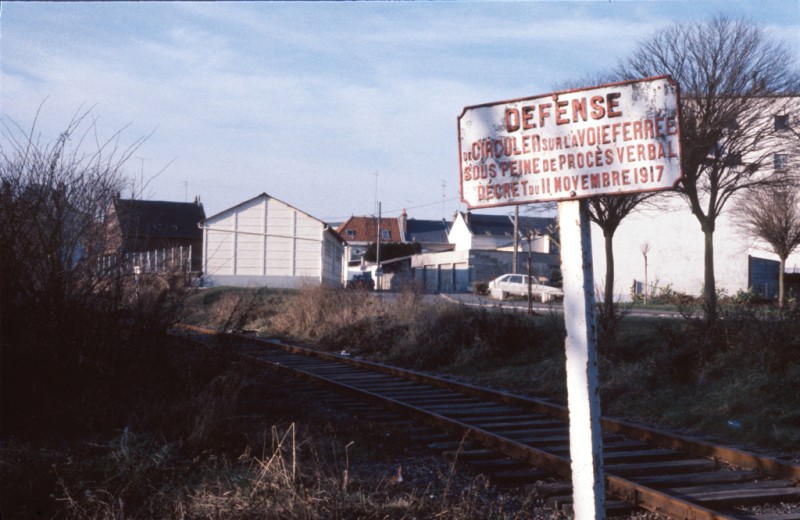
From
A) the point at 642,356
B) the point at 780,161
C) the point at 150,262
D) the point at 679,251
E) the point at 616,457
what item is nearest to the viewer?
the point at 616,457

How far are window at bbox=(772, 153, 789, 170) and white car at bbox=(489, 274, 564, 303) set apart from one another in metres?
16.1

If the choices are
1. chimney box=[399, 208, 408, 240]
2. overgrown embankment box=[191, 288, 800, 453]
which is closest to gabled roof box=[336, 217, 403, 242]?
chimney box=[399, 208, 408, 240]

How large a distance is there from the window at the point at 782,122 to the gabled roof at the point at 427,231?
74206 millimetres

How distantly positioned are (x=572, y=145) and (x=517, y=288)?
39409mm

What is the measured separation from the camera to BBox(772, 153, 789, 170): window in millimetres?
23875

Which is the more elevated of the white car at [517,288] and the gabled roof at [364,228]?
the gabled roof at [364,228]

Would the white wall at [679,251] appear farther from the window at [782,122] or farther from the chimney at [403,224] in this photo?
the chimney at [403,224]

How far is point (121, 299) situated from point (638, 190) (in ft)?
20.1

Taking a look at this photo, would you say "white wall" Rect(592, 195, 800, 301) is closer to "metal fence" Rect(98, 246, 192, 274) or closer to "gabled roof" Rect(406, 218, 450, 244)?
"metal fence" Rect(98, 246, 192, 274)

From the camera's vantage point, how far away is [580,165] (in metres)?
3.43

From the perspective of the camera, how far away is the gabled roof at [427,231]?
9844 centimetres

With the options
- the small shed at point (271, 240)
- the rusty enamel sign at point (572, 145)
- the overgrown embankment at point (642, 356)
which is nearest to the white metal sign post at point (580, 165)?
the rusty enamel sign at point (572, 145)

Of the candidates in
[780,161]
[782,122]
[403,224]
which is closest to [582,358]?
[782,122]

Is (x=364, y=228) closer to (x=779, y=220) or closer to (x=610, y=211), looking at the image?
(x=779, y=220)
